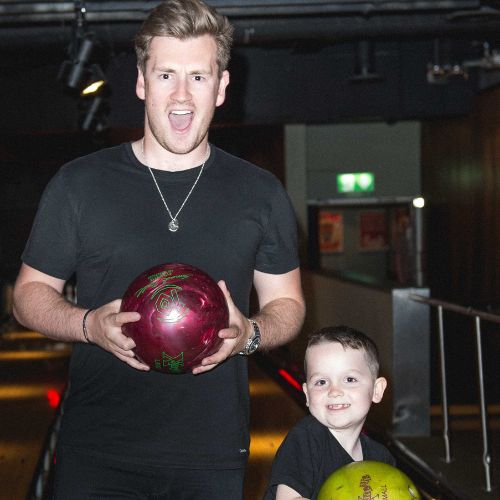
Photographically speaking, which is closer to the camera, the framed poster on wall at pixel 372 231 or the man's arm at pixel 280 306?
the man's arm at pixel 280 306

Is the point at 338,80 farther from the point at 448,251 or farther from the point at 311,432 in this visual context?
the point at 311,432

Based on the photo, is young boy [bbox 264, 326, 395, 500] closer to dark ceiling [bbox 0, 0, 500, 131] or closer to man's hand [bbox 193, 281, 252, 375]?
man's hand [bbox 193, 281, 252, 375]

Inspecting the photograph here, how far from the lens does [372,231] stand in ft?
48.9

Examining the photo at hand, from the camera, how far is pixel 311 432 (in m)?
2.18

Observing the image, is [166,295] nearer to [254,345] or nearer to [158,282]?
[158,282]

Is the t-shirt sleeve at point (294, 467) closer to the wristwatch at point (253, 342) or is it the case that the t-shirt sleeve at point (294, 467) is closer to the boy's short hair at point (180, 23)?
the wristwatch at point (253, 342)

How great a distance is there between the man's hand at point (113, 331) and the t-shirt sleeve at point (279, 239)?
45 centimetres

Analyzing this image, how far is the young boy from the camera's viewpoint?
2.14 meters

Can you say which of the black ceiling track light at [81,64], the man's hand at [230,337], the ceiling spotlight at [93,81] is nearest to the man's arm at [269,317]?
the man's hand at [230,337]

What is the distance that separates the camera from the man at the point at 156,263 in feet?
6.46

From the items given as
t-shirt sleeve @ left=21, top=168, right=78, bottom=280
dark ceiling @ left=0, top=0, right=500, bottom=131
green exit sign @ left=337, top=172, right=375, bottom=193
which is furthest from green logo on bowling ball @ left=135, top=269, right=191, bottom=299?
green exit sign @ left=337, top=172, right=375, bottom=193

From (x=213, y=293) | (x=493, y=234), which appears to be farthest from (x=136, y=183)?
(x=493, y=234)

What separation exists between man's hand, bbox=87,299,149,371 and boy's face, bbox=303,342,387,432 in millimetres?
478

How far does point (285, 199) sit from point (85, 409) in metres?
0.72
